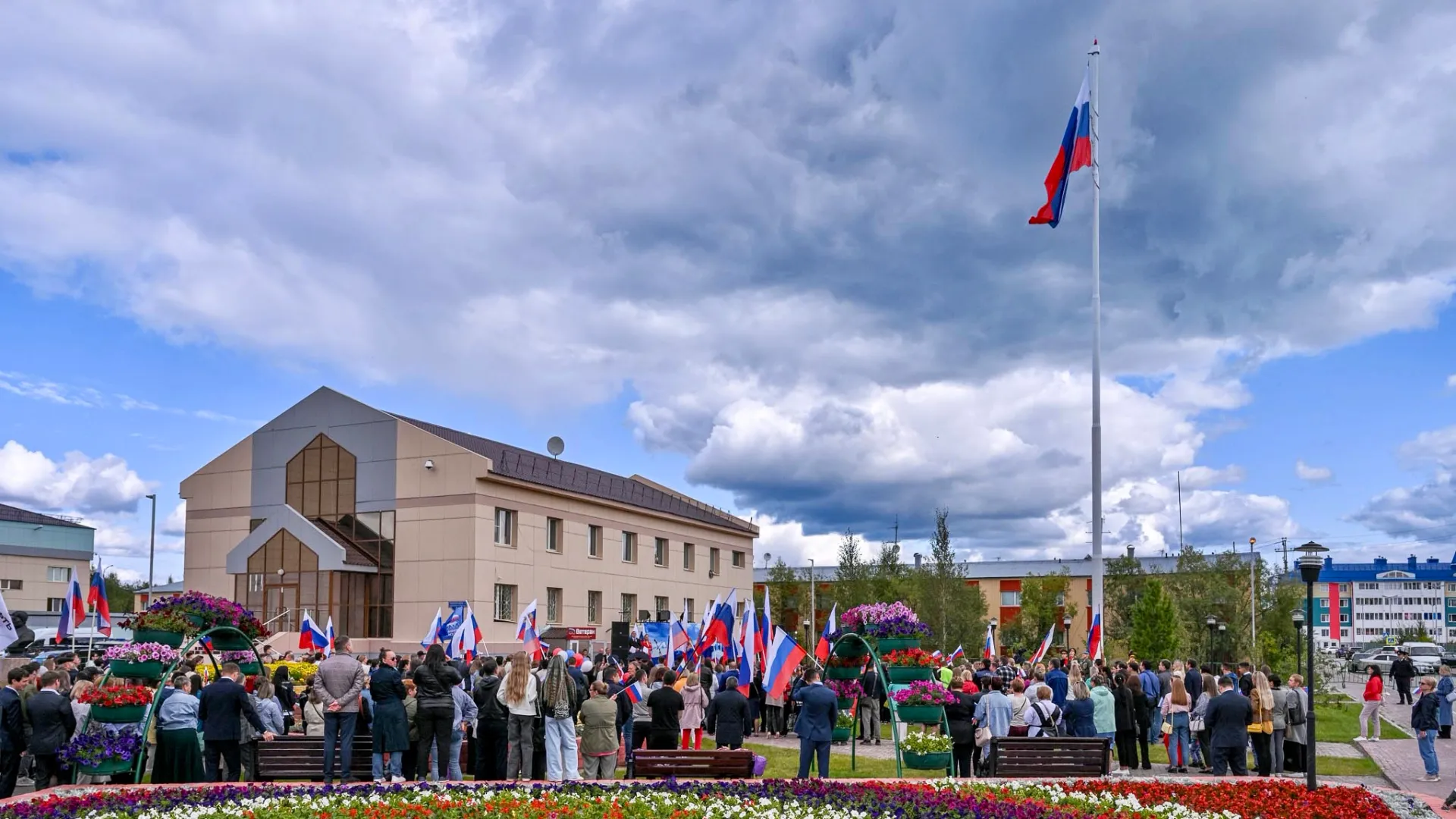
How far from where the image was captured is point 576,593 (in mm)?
50250

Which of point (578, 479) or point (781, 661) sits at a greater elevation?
point (578, 479)

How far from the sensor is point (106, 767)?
15.1m

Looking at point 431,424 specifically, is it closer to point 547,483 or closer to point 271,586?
point 547,483

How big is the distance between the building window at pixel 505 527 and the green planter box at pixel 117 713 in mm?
30480

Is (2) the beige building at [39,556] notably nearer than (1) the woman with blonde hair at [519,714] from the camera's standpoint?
No

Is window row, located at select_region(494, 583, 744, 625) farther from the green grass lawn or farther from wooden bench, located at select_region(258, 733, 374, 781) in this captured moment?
wooden bench, located at select_region(258, 733, 374, 781)

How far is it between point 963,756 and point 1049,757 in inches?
73.0

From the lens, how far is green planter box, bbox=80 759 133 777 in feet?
49.3

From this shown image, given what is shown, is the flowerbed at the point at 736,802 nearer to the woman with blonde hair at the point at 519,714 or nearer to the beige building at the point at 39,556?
the woman with blonde hair at the point at 519,714

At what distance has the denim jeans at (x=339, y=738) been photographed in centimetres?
1555

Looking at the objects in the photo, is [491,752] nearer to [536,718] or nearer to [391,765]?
[536,718]

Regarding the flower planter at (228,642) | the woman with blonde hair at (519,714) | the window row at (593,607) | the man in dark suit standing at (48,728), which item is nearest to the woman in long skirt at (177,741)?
the man in dark suit standing at (48,728)

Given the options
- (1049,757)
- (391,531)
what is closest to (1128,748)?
(1049,757)

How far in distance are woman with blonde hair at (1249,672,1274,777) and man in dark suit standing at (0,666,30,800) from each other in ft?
55.2
